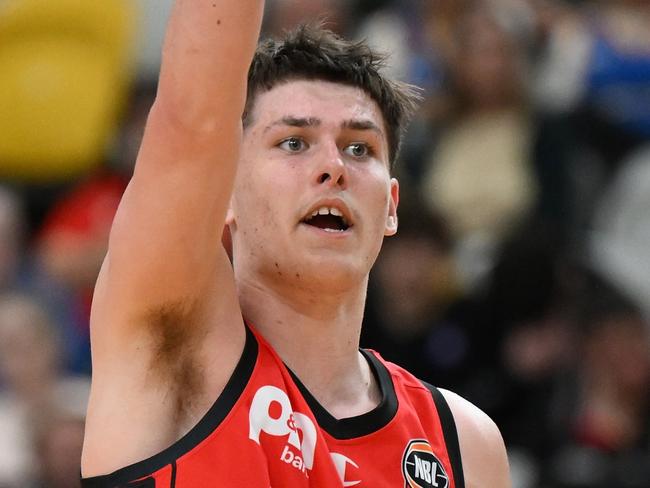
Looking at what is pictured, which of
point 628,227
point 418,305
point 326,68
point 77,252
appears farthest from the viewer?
point 628,227

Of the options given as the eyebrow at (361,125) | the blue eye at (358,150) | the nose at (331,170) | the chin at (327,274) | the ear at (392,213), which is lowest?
the chin at (327,274)

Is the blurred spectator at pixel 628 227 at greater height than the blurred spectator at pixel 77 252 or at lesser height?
greater

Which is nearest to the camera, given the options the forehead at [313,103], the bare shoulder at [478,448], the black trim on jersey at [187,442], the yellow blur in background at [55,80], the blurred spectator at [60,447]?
the black trim on jersey at [187,442]

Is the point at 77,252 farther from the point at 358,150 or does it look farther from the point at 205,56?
the point at 205,56

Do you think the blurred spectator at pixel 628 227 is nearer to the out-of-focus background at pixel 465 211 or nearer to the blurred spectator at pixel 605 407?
the out-of-focus background at pixel 465 211

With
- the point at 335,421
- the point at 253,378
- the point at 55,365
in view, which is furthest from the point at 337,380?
the point at 55,365

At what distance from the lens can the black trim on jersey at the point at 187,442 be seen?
331 cm

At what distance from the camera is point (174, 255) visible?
3248mm

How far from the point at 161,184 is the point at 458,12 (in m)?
5.83

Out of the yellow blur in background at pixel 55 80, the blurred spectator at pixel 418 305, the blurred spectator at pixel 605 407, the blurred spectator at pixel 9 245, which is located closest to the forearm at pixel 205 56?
the blurred spectator at pixel 605 407

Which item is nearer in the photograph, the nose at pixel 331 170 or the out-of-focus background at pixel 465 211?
the nose at pixel 331 170

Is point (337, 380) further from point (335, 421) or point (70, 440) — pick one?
point (70, 440)

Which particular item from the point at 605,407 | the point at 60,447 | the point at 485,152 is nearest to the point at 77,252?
the point at 60,447

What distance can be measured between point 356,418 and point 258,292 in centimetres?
47
